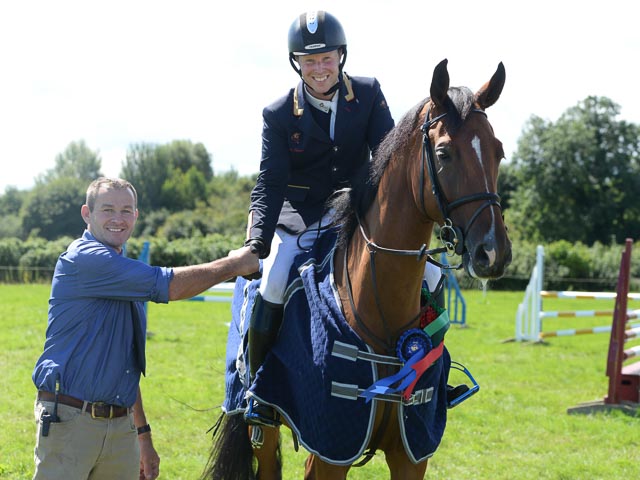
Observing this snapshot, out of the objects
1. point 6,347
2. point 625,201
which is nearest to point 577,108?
point 625,201

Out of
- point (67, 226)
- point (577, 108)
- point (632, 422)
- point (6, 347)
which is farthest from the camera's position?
point (67, 226)

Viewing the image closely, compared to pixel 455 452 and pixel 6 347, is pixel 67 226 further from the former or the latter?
pixel 455 452

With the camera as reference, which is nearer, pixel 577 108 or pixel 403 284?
pixel 403 284

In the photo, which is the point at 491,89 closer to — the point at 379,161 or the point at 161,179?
the point at 379,161

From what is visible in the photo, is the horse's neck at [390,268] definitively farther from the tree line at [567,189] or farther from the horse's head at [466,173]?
the tree line at [567,189]

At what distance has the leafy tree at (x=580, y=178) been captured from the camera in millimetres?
50969

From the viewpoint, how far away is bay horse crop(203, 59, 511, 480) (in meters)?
2.97

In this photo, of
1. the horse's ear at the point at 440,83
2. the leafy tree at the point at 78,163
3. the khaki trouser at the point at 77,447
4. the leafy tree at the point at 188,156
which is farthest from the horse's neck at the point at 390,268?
the leafy tree at the point at 78,163

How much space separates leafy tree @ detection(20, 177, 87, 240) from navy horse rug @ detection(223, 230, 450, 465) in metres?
68.4

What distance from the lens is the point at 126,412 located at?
3477 millimetres

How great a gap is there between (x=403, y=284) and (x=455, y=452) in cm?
392

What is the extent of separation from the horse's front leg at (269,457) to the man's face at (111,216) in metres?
1.76

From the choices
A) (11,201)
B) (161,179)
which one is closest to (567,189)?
(161,179)

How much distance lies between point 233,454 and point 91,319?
180 cm
